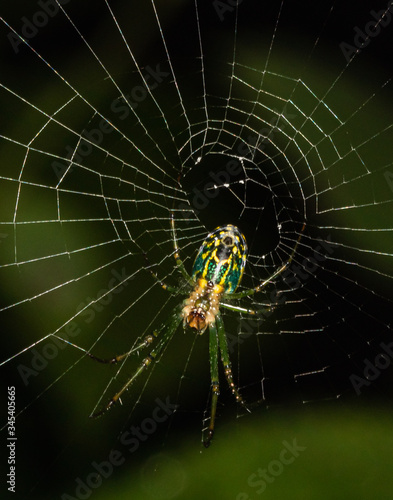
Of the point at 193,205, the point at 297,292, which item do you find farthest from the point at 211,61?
the point at 297,292

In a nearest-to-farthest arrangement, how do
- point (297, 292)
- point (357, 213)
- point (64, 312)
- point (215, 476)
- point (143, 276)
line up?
1. point (215, 476)
2. point (357, 213)
3. point (64, 312)
4. point (143, 276)
5. point (297, 292)

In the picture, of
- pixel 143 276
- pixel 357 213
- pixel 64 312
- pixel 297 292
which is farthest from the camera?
pixel 297 292

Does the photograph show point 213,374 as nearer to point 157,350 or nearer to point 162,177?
point 157,350

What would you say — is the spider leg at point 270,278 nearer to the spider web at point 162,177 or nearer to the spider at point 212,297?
the spider at point 212,297

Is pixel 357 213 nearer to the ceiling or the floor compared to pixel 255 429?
nearer to the ceiling

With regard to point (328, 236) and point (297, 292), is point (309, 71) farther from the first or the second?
point (297, 292)

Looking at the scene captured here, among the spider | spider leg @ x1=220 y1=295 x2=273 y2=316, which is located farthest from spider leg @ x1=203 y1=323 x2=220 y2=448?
spider leg @ x1=220 y1=295 x2=273 y2=316

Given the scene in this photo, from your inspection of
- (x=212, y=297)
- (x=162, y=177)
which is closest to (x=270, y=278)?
(x=212, y=297)
